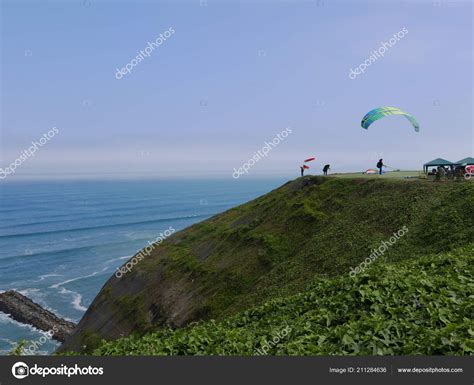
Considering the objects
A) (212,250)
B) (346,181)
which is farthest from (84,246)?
(346,181)

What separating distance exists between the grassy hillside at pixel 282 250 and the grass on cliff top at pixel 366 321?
370 inches

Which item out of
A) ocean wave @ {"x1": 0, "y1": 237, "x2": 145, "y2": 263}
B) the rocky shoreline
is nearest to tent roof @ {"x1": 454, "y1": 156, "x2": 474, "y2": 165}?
the rocky shoreline

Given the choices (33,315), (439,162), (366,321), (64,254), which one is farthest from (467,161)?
(64,254)

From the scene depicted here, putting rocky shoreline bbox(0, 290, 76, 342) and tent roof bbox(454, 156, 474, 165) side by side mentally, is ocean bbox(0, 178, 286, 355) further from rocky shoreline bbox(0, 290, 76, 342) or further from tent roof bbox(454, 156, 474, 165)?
tent roof bbox(454, 156, 474, 165)

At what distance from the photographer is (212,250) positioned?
156ft

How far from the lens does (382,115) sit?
137 feet

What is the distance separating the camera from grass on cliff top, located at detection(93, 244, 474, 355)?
11.3 metres

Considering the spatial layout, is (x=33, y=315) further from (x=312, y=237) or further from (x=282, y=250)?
(x=312, y=237)

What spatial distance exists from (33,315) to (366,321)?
7035 cm

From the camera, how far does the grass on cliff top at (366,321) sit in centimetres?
1130

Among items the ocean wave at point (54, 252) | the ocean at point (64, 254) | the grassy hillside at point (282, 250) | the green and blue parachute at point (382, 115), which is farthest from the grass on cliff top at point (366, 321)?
the ocean wave at point (54, 252)

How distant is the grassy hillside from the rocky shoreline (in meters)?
18.2

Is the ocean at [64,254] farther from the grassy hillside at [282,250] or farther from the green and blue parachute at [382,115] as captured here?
the green and blue parachute at [382,115]

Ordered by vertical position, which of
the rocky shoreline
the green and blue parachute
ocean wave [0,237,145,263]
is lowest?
the rocky shoreline
